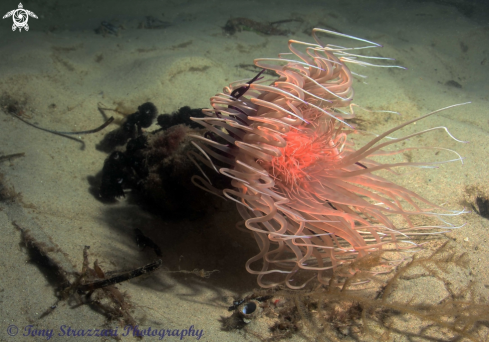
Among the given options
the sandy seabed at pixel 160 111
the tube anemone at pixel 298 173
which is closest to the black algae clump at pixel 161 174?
the sandy seabed at pixel 160 111

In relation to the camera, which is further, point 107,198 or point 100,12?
point 100,12

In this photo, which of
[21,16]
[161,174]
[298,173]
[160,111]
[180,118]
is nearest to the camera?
[298,173]

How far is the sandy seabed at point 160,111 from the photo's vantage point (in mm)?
1993

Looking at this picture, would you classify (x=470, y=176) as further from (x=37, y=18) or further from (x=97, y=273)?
(x=37, y=18)

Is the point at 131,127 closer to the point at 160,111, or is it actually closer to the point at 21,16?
the point at 160,111

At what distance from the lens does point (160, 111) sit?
393cm

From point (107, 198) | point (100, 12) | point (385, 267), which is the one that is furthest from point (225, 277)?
point (100, 12)

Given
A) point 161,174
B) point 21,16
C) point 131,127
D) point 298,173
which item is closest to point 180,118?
point 131,127

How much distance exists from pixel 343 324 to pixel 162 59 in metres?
4.46

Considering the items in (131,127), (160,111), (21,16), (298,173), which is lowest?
(298,173)

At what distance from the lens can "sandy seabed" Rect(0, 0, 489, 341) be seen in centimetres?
199

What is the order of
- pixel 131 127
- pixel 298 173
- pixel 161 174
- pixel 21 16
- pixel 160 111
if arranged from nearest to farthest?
pixel 298 173 → pixel 161 174 → pixel 131 127 → pixel 160 111 → pixel 21 16

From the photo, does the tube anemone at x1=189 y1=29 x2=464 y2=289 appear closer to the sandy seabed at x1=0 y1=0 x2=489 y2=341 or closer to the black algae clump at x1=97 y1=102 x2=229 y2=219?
the black algae clump at x1=97 y1=102 x2=229 y2=219

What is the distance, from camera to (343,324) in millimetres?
1915
